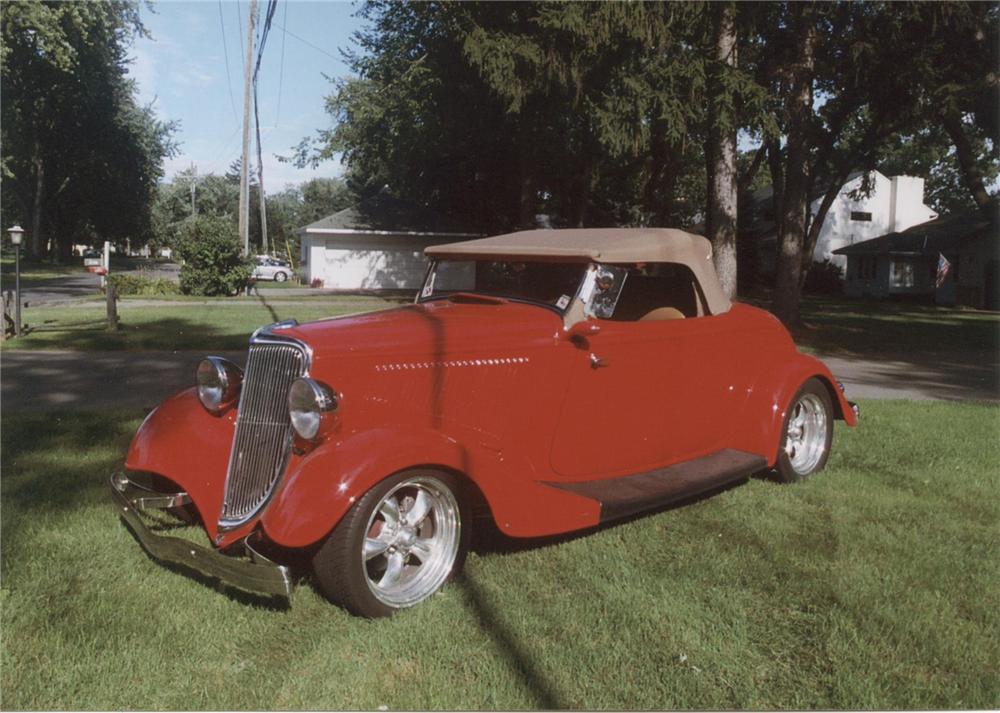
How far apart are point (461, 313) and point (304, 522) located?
5.54ft

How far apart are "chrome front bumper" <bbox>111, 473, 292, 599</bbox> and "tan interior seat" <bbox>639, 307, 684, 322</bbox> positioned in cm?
281

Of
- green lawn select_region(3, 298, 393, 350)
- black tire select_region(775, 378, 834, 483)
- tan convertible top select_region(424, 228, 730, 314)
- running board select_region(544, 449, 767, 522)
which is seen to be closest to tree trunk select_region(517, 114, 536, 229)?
green lawn select_region(3, 298, 393, 350)

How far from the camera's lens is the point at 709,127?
14594 millimetres

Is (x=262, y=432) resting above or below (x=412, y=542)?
above

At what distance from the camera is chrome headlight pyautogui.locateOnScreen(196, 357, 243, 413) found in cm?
468

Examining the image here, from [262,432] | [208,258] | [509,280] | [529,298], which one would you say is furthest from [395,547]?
[208,258]

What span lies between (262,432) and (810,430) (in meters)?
4.16

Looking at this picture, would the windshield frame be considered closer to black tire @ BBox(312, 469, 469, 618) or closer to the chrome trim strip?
black tire @ BBox(312, 469, 469, 618)

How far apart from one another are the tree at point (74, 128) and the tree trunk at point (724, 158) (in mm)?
20295

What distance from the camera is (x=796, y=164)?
17.7 meters

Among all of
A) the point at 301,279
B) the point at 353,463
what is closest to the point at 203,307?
the point at 353,463

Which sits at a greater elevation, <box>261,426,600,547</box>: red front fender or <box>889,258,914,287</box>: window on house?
<box>889,258,914,287</box>: window on house

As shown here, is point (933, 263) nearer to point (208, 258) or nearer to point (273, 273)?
point (208, 258)

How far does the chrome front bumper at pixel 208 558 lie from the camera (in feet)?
11.4
